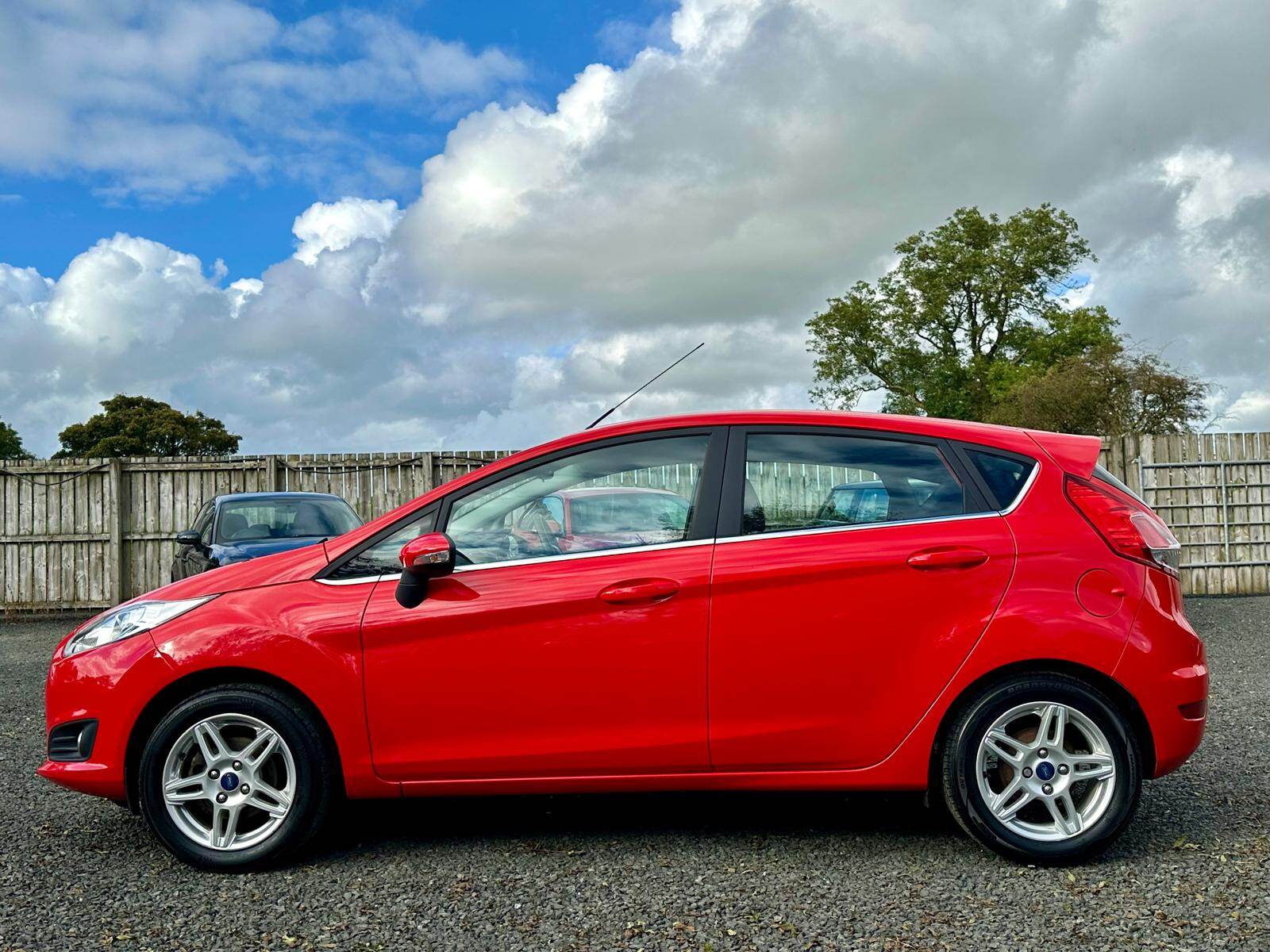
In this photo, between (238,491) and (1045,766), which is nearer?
(1045,766)

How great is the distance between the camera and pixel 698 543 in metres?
4.09

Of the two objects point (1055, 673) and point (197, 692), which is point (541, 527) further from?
point (1055, 673)

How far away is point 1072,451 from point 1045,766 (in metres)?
1.20

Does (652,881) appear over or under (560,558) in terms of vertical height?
under

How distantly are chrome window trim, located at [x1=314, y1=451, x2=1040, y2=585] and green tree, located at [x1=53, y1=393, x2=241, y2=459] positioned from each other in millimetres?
54617

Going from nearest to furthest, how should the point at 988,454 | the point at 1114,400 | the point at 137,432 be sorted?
the point at 988,454 < the point at 1114,400 < the point at 137,432

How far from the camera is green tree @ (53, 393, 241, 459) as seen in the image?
55.2 m

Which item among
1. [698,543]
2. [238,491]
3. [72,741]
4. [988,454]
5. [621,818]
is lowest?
[621,818]

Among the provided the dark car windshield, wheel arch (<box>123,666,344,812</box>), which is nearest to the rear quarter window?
wheel arch (<box>123,666,344,812</box>)

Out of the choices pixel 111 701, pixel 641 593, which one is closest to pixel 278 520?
pixel 111 701

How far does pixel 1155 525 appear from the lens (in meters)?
4.21

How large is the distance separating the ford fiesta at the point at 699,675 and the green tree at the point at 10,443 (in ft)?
215

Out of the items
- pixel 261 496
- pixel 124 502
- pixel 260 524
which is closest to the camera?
pixel 260 524

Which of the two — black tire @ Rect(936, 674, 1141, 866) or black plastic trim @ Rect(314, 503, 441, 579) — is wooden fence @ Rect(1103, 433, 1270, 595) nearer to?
black tire @ Rect(936, 674, 1141, 866)
